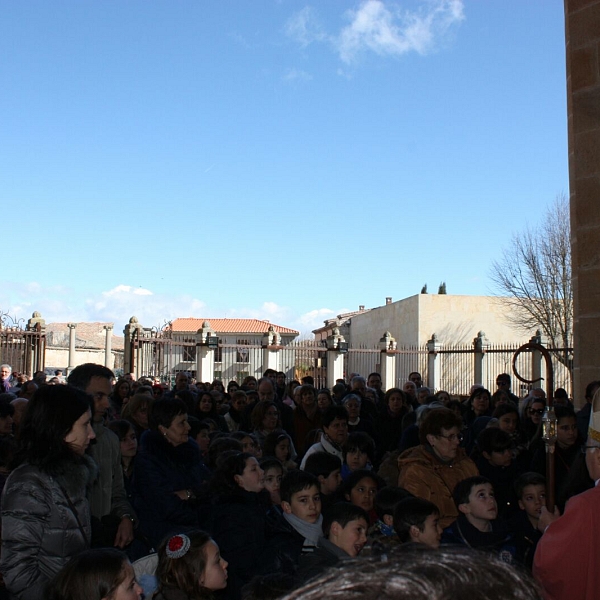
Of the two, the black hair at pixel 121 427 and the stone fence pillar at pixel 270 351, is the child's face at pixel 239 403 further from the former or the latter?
the stone fence pillar at pixel 270 351

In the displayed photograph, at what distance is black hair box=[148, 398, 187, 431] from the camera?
4691 millimetres

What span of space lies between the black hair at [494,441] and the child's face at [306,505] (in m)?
1.93

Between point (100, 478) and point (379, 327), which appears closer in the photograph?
point (100, 478)

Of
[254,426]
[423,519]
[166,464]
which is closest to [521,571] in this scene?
[423,519]

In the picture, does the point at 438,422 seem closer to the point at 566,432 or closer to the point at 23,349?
the point at 566,432

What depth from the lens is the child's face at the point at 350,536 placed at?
13.0ft

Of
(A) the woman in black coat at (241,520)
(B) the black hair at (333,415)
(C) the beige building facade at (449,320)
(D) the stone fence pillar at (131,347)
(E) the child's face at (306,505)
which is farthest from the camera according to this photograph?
(C) the beige building facade at (449,320)

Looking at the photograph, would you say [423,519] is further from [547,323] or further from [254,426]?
[547,323]

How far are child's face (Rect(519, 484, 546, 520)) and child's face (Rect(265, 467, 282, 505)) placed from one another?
177 centimetres

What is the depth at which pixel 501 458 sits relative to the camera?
566cm

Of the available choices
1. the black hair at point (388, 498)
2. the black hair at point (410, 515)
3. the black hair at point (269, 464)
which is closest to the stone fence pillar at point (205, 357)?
the black hair at point (269, 464)

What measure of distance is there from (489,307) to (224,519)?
3078 cm

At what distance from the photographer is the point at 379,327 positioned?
35.1 metres

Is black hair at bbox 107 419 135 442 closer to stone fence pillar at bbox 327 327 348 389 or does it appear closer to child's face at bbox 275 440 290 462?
child's face at bbox 275 440 290 462
